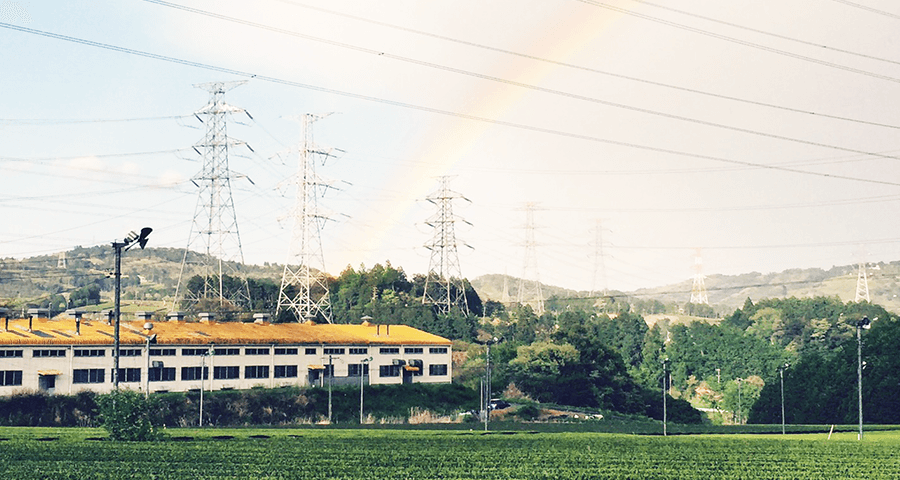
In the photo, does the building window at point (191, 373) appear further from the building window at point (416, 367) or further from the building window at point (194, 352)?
the building window at point (416, 367)

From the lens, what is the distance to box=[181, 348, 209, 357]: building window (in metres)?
120

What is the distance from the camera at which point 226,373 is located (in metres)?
124

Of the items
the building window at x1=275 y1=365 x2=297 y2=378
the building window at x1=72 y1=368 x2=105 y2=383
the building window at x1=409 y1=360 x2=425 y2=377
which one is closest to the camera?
the building window at x1=72 y1=368 x2=105 y2=383

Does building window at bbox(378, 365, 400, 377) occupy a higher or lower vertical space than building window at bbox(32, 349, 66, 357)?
lower

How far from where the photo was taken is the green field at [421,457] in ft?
180

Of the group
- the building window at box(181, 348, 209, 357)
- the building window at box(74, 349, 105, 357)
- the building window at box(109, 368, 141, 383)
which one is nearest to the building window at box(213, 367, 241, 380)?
the building window at box(181, 348, 209, 357)

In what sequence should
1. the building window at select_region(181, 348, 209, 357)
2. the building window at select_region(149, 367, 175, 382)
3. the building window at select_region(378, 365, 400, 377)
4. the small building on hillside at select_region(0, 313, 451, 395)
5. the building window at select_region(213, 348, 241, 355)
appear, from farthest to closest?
the building window at select_region(378, 365, 400, 377), the building window at select_region(213, 348, 241, 355), the building window at select_region(181, 348, 209, 357), the building window at select_region(149, 367, 175, 382), the small building on hillside at select_region(0, 313, 451, 395)

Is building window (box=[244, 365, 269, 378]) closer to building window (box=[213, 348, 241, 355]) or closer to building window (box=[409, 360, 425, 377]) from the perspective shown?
building window (box=[213, 348, 241, 355])

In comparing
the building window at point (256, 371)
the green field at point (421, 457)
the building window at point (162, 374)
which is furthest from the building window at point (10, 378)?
the building window at point (256, 371)

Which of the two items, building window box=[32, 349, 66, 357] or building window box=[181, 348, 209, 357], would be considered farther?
building window box=[181, 348, 209, 357]

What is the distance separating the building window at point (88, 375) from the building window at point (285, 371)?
23.9 metres

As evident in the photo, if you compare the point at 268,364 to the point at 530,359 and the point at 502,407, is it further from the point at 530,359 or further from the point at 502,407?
the point at 530,359

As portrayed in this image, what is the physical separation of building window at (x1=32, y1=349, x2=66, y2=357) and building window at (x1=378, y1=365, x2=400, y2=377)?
44.2 m

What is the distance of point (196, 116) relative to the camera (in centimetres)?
14425
